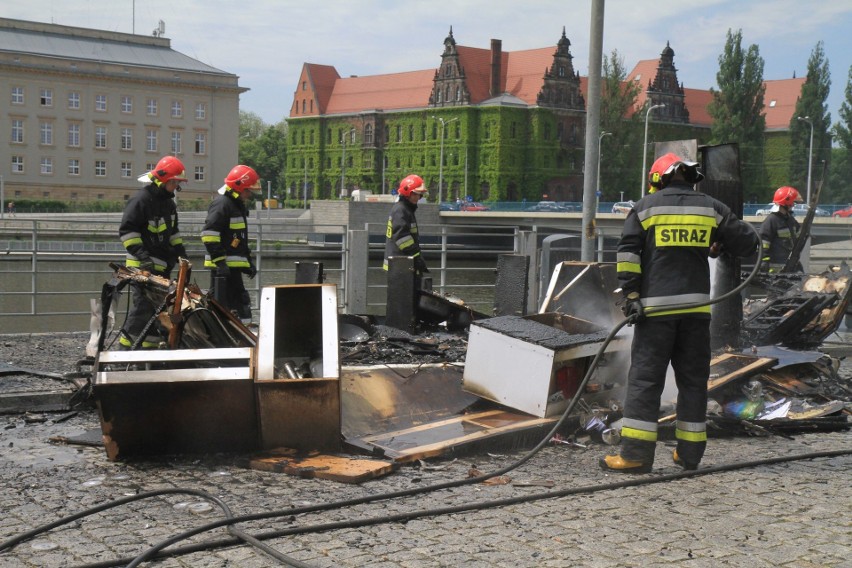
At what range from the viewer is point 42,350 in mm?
10742

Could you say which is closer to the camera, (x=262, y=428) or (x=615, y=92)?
(x=262, y=428)

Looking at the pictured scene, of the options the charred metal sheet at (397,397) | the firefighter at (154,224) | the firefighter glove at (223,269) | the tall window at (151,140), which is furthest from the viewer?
the tall window at (151,140)

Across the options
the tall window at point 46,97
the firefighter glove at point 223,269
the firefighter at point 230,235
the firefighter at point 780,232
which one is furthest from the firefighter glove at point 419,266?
the tall window at point 46,97

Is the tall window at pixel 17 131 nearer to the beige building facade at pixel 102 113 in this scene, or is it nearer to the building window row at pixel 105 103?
the beige building facade at pixel 102 113

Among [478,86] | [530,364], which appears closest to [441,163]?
[478,86]

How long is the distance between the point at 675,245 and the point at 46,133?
282 ft

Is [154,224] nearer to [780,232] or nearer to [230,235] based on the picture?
[230,235]

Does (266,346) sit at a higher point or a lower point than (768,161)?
lower

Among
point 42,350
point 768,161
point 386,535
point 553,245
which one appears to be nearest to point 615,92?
point 768,161

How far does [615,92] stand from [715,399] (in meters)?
71.3

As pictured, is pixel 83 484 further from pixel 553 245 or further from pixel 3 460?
pixel 553 245

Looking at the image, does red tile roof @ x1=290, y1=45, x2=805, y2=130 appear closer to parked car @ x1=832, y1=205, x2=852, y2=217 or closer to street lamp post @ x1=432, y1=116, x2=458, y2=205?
street lamp post @ x1=432, y1=116, x2=458, y2=205

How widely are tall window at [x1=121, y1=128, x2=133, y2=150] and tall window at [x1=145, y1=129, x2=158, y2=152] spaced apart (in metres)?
1.37

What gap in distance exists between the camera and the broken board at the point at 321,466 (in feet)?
18.6
